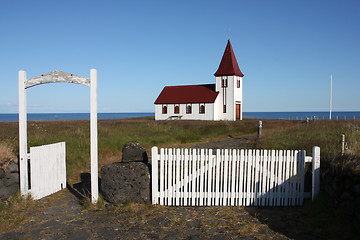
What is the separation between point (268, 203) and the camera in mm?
6293

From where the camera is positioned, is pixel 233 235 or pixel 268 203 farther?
pixel 268 203

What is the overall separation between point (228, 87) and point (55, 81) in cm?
4098

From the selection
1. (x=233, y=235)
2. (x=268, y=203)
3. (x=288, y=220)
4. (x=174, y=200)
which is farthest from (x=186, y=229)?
(x=268, y=203)

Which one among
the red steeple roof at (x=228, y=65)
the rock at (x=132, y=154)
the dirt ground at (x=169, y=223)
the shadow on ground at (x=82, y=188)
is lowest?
the shadow on ground at (x=82, y=188)

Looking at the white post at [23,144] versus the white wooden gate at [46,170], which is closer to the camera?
the white post at [23,144]

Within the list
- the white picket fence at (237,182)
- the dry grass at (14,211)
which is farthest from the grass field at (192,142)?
the white picket fence at (237,182)

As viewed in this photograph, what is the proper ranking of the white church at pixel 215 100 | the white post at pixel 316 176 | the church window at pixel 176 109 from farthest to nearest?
the church window at pixel 176 109
the white church at pixel 215 100
the white post at pixel 316 176

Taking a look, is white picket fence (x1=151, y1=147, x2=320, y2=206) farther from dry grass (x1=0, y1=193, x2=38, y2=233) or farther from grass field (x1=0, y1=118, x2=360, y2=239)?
dry grass (x1=0, y1=193, x2=38, y2=233)

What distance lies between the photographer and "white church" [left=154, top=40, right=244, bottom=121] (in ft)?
149

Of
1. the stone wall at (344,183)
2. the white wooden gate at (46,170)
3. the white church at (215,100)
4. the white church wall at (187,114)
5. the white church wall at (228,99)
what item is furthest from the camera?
the white church wall at (187,114)

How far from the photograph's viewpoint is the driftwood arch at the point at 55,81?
20.3 feet

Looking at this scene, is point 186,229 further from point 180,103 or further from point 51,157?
point 180,103

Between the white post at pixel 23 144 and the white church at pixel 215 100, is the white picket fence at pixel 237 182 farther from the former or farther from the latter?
the white church at pixel 215 100

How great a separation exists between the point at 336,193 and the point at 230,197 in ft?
6.73
